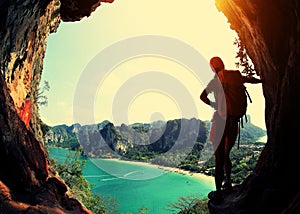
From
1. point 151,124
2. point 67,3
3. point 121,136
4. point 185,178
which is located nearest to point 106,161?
point 121,136

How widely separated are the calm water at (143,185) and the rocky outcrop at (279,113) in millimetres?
50164

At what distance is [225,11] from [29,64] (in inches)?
297

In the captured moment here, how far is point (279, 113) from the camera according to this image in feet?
18.1

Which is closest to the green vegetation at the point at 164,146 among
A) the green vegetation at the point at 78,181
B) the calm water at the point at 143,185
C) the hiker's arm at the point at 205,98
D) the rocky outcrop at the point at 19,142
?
the calm water at the point at 143,185

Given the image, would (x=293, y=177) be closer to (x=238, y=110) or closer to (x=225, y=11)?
(x=238, y=110)

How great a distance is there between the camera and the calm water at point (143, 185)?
61.5 metres

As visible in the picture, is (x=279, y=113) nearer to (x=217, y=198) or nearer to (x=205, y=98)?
(x=205, y=98)

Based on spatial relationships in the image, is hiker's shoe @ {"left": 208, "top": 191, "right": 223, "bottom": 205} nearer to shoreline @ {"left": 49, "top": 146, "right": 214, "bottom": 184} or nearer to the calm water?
the calm water

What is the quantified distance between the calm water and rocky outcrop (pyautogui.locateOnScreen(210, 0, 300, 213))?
50164 millimetres

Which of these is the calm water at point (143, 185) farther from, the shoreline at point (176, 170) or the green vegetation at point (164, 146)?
the green vegetation at point (164, 146)

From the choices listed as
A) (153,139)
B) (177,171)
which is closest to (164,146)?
(153,139)

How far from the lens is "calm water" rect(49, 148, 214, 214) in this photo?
61531 millimetres

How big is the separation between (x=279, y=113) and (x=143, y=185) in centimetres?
7970

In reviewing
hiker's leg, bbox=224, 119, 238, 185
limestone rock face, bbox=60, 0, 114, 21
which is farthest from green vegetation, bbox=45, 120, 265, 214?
hiker's leg, bbox=224, 119, 238, 185
